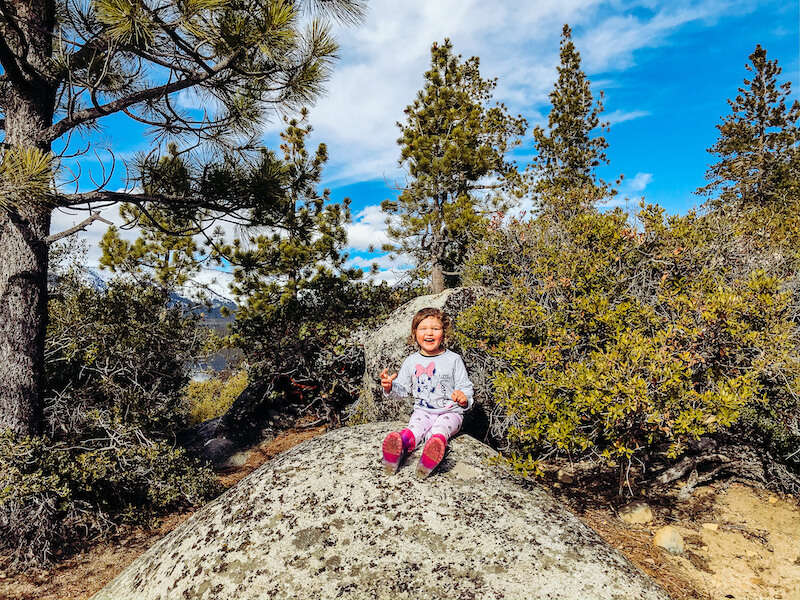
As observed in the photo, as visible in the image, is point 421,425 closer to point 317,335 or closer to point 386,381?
point 386,381

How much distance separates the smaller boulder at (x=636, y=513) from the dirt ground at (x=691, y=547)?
0.23 feet

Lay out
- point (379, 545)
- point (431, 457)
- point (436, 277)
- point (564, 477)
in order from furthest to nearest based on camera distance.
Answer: point (436, 277)
point (564, 477)
point (431, 457)
point (379, 545)

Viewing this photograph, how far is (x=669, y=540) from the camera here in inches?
146

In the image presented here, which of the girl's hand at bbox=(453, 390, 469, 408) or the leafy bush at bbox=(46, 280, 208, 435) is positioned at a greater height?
the leafy bush at bbox=(46, 280, 208, 435)

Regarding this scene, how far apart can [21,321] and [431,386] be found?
16.9ft

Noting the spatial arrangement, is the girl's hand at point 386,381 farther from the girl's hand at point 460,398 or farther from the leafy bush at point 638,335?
the leafy bush at point 638,335

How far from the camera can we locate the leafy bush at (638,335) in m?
3.46

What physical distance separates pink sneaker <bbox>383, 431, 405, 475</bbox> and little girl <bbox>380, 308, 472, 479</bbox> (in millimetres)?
144

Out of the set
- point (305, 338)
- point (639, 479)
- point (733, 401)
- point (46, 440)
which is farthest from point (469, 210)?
point (46, 440)

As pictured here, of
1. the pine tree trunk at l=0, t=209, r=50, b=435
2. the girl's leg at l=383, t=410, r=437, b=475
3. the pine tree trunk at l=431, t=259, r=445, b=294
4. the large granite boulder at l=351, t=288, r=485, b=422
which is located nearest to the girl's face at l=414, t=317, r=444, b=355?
the girl's leg at l=383, t=410, r=437, b=475

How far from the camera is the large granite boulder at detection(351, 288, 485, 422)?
598 centimetres

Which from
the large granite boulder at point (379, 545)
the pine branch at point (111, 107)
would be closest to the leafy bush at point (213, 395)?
the pine branch at point (111, 107)

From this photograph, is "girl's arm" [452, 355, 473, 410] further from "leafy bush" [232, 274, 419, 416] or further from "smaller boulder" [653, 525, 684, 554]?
"leafy bush" [232, 274, 419, 416]

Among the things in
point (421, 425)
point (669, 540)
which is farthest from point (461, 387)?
point (669, 540)
